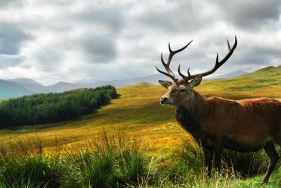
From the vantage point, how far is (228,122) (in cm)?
1278

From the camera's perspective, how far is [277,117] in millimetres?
12773

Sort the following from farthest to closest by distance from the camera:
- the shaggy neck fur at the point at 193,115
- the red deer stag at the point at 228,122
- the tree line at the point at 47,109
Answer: the tree line at the point at 47,109
the shaggy neck fur at the point at 193,115
the red deer stag at the point at 228,122

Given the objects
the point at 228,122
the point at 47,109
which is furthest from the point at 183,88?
the point at 47,109

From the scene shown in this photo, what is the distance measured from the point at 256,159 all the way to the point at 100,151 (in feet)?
16.0

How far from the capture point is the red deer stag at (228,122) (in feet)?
41.4

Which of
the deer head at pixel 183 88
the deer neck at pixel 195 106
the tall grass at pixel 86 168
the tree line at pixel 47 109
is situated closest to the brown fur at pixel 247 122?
the deer neck at pixel 195 106

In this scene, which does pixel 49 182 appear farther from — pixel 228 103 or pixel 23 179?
pixel 228 103

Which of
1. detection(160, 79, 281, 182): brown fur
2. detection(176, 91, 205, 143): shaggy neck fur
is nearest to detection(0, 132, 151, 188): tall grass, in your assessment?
detection(176, 91, 205, 143): shaggy neck fur

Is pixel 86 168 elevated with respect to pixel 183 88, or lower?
lower

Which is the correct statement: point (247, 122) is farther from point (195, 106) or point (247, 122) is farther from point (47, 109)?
point (47, 109)

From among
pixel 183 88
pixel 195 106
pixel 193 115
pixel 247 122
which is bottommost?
pixel 247 122

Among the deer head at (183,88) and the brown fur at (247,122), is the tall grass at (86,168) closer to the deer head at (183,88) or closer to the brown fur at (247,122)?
the deer head at (183,88)

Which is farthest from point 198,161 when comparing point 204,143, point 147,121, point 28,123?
point 28,123

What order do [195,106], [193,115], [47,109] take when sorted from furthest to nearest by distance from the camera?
1. [47,109]
2. [195,106]
3. [193,115]
